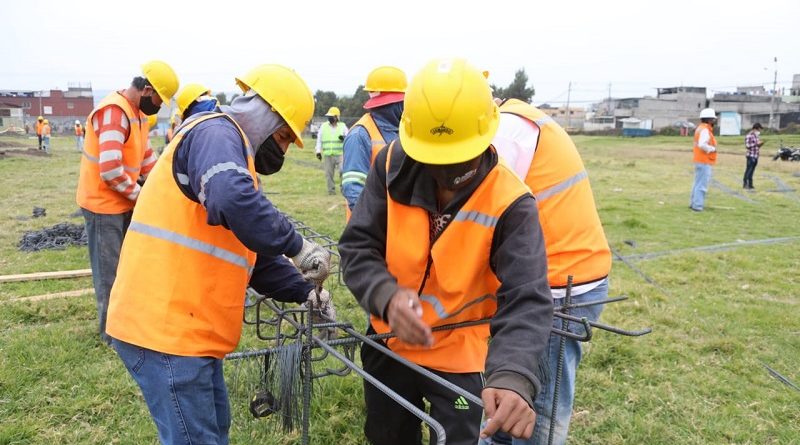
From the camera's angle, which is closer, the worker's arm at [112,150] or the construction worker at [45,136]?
the worker's arm at [112,150]

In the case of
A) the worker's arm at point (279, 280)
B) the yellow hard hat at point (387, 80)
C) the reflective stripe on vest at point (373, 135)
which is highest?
the yellow hard hat at point (387, 80)

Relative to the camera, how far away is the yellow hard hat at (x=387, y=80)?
168 inches

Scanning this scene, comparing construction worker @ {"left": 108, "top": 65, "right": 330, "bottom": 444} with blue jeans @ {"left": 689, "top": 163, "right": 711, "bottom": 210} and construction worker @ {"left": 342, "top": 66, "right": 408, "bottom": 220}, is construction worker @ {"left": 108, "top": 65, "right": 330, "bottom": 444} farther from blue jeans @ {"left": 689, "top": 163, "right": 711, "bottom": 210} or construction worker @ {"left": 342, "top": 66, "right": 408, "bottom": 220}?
blue jeans @ {"left": 689, "top": 163, "right": 711, "bottom": 210}

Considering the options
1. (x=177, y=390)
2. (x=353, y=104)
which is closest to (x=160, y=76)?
(x=177, y=390)

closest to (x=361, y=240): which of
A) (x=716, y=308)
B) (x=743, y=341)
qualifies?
(x=743, y=341)

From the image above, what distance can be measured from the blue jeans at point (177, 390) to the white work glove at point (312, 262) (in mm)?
505

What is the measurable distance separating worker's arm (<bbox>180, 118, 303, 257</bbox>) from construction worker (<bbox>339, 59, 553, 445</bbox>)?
275 mm

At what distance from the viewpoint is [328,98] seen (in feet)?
186

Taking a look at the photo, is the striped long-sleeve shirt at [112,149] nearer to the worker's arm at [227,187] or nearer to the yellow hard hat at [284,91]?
the yellow hard hat at [284,91]

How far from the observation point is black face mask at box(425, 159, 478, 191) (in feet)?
6.22

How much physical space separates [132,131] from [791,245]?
902 cm

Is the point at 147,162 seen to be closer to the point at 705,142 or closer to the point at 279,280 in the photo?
the point at 279,280

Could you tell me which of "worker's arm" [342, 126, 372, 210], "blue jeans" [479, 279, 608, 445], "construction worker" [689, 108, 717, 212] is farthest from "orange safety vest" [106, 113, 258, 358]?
"construction worker" [689, 108, 717, 212]

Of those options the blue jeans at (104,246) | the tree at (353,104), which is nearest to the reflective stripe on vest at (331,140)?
the blue jeans at (104,246)
